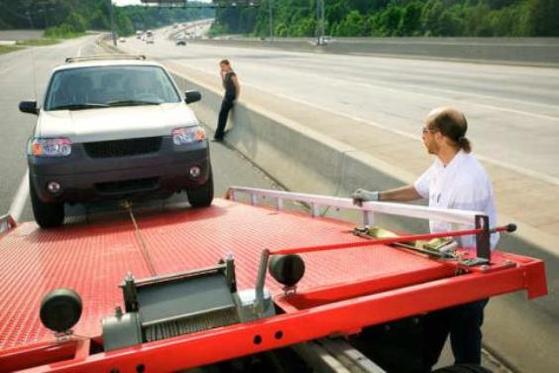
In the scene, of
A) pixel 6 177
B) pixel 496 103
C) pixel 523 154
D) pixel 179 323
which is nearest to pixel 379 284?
pixel 179 323

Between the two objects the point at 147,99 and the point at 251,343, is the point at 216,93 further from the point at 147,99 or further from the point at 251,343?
the point at 251,343

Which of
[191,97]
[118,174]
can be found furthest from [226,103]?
[118,174]

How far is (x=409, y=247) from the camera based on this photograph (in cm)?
352

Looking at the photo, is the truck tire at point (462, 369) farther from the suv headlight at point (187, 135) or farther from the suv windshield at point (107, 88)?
the suv windshield at point (107, 88)

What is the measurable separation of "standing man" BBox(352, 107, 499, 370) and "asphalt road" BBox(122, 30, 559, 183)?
10.8ft

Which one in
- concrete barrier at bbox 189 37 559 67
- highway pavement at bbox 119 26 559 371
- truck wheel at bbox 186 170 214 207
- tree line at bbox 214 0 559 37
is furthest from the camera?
tree line at bbox 214 0 559 37

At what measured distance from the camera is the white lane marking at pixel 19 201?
8.55 meters

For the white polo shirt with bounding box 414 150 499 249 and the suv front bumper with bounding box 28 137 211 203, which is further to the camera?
the suv front bumper with bounding box 28 137 211 203

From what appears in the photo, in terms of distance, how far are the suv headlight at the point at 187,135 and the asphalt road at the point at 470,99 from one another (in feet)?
12.3

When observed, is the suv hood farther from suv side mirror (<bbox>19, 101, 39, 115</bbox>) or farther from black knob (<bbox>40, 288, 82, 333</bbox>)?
black knob (<bbox>40, 288, 82, 333</bbox>)

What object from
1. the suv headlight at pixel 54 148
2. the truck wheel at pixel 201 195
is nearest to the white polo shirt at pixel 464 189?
the truck wheel at pixel 201 195

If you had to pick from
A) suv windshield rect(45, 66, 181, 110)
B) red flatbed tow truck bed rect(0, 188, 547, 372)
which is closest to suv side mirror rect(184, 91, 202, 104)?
suv windshield rect(45, 66, 181, 110)

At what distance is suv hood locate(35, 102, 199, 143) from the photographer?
252 inches

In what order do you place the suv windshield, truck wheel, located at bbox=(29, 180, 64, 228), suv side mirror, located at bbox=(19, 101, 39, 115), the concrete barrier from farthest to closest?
1. the concrete barrier
2. suv side mirror, located at bbox=(19, 101, 39, 115)
3. the suv windshield
4. truck wheel, located at bbox=(29, 180, 64, 228)
